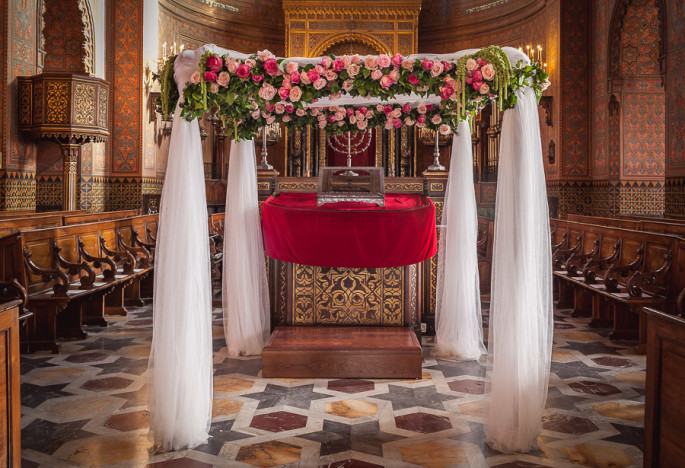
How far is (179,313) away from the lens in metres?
→ 3.43

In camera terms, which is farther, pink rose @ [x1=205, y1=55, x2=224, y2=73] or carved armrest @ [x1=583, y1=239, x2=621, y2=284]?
carved armrest @ [x1=583, y1=239, x2=621, y2=284]

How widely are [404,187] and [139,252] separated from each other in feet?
11.6

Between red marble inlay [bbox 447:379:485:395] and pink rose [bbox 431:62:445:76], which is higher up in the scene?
pink rose [bbox 431:62:445:76]

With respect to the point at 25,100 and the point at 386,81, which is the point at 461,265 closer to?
the point at 386,81

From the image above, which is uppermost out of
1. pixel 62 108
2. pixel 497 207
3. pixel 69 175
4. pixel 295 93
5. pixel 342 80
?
pixel 62 108

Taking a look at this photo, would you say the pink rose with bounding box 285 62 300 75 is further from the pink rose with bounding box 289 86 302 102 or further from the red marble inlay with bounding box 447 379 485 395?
the red marble inlay with bounding box 447 379 485 395

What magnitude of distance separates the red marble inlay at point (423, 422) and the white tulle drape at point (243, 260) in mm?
1998

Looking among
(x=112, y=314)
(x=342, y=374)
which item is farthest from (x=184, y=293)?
(x=112, y=314)

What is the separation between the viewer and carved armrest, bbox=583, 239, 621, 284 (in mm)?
6262

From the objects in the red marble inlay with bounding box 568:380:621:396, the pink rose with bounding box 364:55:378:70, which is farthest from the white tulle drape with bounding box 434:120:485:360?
the pink rose with bounding box 364:55:378:70

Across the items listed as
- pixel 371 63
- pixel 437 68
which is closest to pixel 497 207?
pixel 437 68

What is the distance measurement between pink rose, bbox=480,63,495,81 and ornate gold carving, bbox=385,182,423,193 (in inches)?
97.7

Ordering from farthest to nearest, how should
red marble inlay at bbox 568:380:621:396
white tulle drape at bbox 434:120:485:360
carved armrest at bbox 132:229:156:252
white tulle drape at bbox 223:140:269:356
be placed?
1. carved armrest at bbox 132:229:156:252
2. white tulle drape at bbox 434:120:485:360
3. white tulle drape at bbox 223:140:269:356
4. red marble inlay at bbox 568:380:621:396

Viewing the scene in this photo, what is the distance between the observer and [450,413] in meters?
3.96
